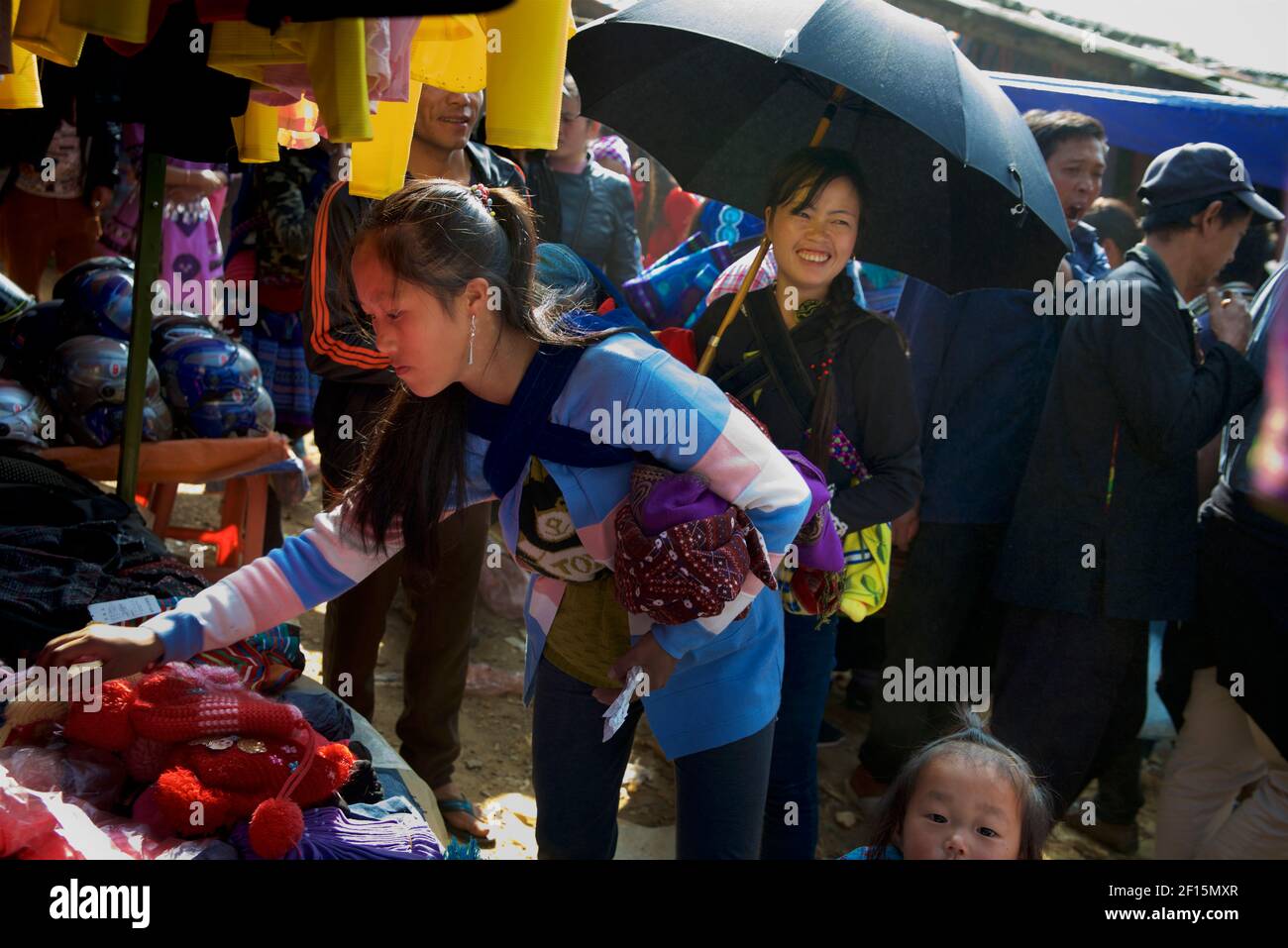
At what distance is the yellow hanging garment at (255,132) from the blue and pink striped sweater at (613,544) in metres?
1.00

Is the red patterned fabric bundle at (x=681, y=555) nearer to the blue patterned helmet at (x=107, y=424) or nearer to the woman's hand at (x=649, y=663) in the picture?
the woman's hand at (x=649, y=663)

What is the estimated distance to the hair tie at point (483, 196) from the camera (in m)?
2.11

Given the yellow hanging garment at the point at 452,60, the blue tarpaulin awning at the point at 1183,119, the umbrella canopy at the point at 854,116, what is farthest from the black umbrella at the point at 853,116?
the blue tarpaulin awning at the point at 1183,119

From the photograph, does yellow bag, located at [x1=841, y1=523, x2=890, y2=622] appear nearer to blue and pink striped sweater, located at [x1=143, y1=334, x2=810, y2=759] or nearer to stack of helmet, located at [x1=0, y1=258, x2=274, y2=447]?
blue and pink striped sweater, located at [x1=143, y1=334, x2=810, y2=759]

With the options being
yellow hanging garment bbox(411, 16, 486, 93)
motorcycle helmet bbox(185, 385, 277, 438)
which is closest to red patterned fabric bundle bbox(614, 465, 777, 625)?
yellow hanging garment bbox(411, 16, 486, 93)

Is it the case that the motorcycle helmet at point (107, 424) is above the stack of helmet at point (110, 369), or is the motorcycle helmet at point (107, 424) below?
below

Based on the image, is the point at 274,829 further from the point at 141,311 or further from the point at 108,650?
the point at 141,311

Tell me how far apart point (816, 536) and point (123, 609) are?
1.42 meters

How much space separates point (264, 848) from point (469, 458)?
2.57ft

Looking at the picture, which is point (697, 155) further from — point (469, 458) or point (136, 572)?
point (136, 572)

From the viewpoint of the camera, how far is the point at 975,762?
7.47 feet

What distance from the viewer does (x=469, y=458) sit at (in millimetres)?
2266

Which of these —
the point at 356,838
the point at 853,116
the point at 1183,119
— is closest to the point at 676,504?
the point at 356,838

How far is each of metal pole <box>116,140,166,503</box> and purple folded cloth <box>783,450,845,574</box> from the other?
5.75ft
